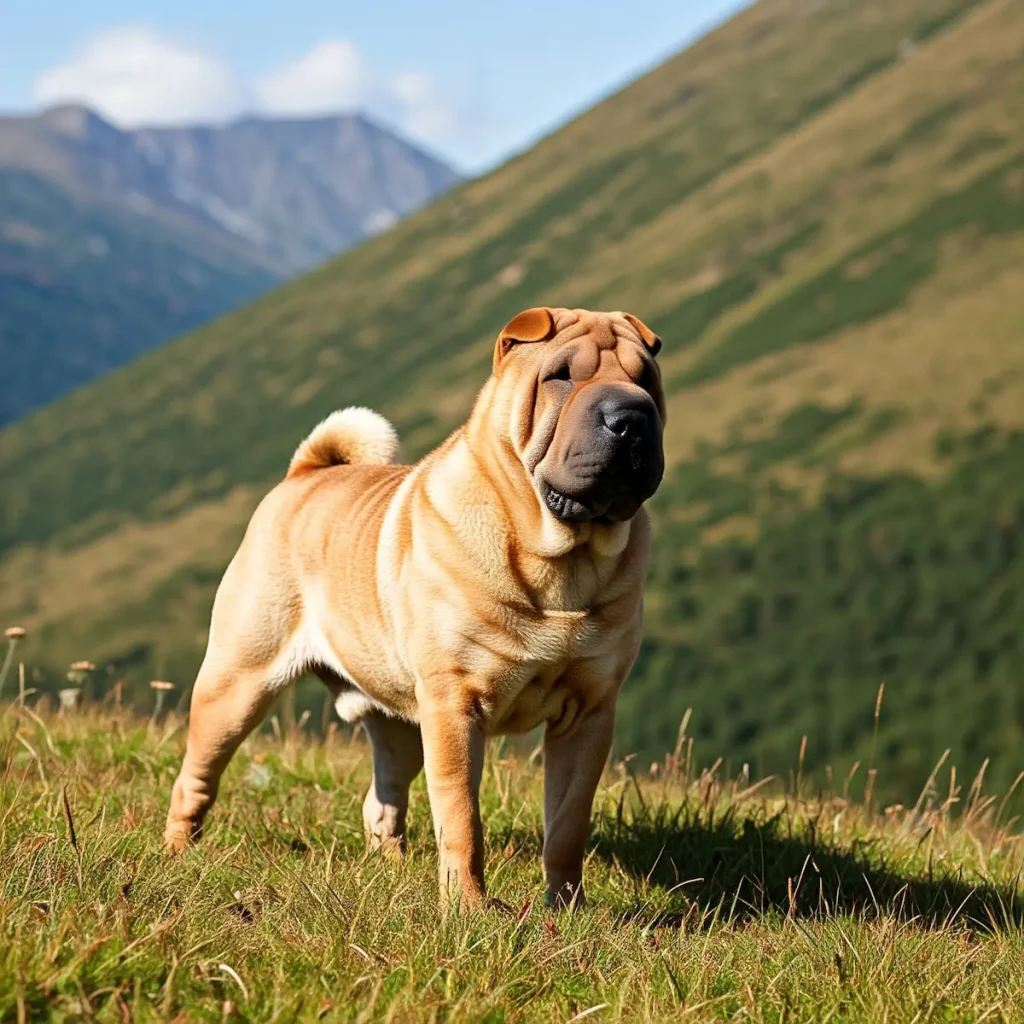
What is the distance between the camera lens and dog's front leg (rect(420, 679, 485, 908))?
4379 millimetres

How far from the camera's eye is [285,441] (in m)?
179

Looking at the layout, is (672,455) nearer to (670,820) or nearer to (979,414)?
(979,414)

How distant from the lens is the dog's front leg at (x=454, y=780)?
4.38 metres

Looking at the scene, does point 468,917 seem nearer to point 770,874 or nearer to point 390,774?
point 390,774

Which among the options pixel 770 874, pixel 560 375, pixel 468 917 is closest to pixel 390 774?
pixel 770 874

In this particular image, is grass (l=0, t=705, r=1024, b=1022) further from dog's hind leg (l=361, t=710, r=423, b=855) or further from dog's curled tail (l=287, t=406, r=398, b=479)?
dog's curled tail (l=287, t=406, r=398, b=479)

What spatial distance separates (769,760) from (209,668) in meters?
62.0

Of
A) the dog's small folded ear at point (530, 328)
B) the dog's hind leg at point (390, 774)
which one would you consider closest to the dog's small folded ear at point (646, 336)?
the dog's small folded ear at point (530, 328)

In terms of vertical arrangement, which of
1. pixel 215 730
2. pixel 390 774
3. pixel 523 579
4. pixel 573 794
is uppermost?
pixel 523 579

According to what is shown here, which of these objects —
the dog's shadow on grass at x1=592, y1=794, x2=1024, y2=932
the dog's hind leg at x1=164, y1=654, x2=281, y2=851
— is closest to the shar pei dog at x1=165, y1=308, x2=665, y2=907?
the dog's hind leg at x1=164, y1=654, x2=281, y2=851

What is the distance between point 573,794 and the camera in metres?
4.62

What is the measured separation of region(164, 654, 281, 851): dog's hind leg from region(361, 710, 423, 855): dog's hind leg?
0.46 metres

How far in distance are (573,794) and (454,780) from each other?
45 centimetres

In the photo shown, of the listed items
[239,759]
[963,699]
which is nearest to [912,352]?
[963,699]
